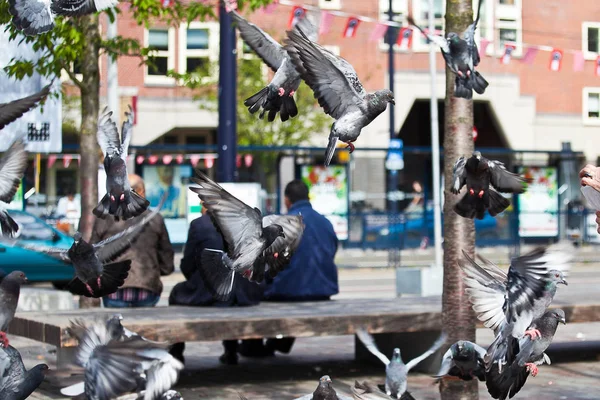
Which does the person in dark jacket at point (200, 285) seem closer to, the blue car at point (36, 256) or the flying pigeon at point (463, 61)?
A: the flying pigeon at point (463, 61)

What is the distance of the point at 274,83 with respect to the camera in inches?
235

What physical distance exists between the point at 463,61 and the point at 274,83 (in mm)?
1262

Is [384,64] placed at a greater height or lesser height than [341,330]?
greater

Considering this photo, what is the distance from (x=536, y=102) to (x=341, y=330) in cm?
3411

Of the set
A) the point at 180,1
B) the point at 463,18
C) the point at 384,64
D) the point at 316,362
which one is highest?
the point at 384,64

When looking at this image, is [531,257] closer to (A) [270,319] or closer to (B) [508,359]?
(B) [508,359]

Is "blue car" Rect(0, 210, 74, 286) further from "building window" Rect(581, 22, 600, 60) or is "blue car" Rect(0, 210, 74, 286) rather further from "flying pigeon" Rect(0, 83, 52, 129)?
"building window" Rect(581, 22, 600, 60)

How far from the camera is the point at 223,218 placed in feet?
19.2

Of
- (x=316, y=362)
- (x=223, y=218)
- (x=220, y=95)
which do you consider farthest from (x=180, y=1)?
(x=223, y=218)

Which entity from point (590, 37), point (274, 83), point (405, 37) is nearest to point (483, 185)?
point (274, 83)

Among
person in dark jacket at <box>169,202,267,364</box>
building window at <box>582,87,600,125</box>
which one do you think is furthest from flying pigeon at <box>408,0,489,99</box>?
building window at <box>582,87,600,125</box>

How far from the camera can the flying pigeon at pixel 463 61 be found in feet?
21.5

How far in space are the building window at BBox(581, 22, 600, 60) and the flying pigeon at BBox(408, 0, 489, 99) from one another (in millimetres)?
33987

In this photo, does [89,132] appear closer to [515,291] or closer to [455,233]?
[455,233]
